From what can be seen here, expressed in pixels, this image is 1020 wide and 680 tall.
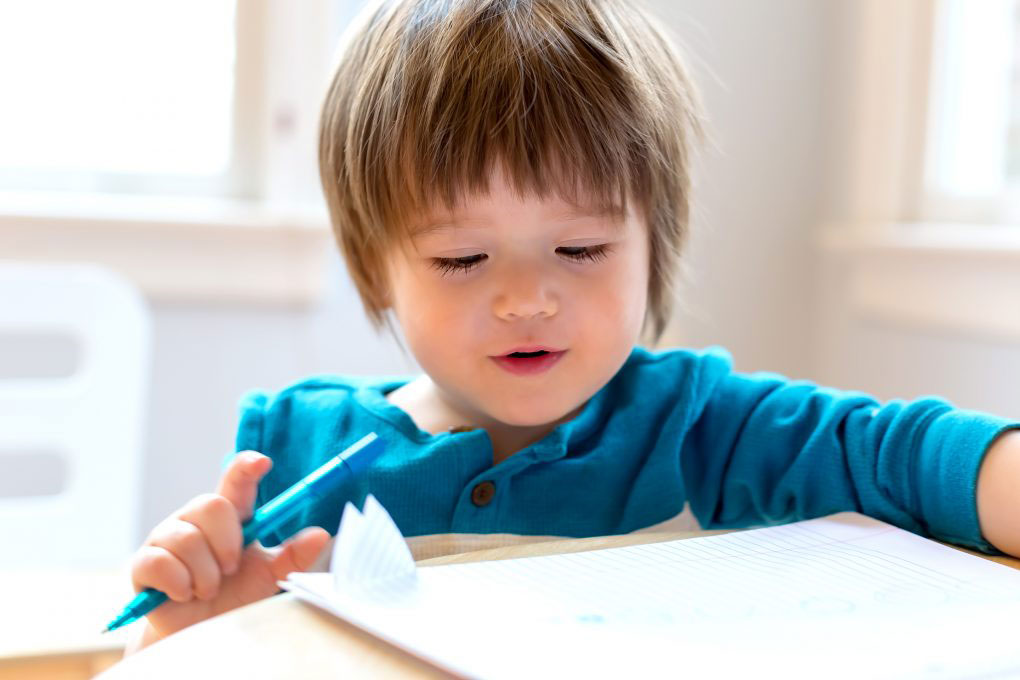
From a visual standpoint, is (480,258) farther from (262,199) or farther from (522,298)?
(262,199)

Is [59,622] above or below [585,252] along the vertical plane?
below

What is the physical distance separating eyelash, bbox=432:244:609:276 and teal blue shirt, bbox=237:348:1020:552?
0.12m

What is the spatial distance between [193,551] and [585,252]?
0.33 metres

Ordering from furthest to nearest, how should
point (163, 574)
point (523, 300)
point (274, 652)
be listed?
point (523, 300) → point (163, 574) → point (274, 652)

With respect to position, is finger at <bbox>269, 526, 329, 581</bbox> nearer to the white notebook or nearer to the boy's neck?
the white notebook

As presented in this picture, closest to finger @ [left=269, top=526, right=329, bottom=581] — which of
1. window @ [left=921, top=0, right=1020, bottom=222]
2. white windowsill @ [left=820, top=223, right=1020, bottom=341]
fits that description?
white windowsill @ [left=820, top=223, right=1020, bottom=341]

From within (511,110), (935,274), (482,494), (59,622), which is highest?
(511,110)

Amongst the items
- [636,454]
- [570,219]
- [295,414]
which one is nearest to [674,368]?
[636,454]

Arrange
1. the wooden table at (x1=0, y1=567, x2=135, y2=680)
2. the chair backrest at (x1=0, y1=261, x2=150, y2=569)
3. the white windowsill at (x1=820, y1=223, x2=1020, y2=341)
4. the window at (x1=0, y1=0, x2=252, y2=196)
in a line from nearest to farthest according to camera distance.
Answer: the wooden table at (x1=0, y1=567, x2=135, y2=680)
the chair backrest at (x1=0, y1=261, x2=150, y2=569)
the white windowsill at (x1=820, y1=223, x2=1020, y2=341)
the window at (x1=0, y1=0, x2=252, y2=196)

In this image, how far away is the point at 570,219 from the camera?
729 millimetres

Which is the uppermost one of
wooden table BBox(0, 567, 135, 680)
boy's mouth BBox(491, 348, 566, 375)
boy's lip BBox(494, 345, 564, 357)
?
boy's lip BBox(494, 345, 564, 357)

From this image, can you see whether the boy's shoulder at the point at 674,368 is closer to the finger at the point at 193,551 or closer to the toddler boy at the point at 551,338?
the toddler boy at the point at 551,338

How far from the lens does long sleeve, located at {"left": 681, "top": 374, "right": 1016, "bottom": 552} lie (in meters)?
0.66

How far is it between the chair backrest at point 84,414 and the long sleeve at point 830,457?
2.13 feet
